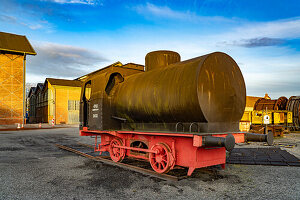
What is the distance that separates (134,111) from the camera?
717 centimetres

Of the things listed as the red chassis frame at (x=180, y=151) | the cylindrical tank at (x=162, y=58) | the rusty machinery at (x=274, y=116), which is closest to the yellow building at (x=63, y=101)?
the rusty machinery at (x=274, y=116)

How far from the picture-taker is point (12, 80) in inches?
1331

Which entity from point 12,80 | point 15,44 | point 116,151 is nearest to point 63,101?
point 12,80

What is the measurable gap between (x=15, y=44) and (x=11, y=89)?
6.94 m

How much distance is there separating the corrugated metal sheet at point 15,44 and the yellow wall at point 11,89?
3.48ft

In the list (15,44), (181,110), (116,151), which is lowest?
(116,151)

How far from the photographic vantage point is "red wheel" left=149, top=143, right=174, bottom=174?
6.12 m

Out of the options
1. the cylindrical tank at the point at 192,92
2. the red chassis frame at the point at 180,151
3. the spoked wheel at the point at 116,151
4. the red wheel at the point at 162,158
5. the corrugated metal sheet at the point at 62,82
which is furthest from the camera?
the corrugated metal sheet at the point at 62,82

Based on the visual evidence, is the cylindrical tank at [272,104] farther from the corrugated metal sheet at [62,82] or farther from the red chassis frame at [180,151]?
the corrugated metal sheet at [62,82]

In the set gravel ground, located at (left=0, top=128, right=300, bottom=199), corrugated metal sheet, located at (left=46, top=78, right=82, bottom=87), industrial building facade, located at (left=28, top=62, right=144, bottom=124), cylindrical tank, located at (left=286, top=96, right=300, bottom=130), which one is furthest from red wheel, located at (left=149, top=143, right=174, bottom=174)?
corrugated metal sheet, located at (left=46, top=78, right=82, bottom=87)

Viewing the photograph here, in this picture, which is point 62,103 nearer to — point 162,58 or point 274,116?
point 274,116

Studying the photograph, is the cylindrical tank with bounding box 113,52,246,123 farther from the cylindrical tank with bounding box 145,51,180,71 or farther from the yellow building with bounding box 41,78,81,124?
the yellow building with bounding box 41,78,81,124

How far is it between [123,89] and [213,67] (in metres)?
3.21

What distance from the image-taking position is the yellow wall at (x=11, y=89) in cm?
3319
